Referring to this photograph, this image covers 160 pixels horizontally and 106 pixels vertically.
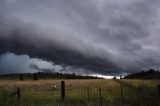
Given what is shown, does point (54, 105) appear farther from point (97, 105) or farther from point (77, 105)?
point (97, 105)

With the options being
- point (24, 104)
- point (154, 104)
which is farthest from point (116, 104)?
point (24, 104)

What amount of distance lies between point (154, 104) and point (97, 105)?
3.24 meters

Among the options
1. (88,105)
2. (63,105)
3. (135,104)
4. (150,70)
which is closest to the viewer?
(88,105)

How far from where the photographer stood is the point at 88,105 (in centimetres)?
1636

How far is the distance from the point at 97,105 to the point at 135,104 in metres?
3.14

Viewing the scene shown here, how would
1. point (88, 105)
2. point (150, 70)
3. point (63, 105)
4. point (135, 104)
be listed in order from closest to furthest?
point (88, 105), point (63, 105), point (135, 104), point (150, 70)

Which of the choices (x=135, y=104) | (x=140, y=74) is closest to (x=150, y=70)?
(x=140, y=74)

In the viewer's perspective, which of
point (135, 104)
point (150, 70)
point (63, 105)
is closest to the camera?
point (63, 105)

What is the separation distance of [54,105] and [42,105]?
3.50 feet

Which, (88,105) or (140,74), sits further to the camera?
(140,74)

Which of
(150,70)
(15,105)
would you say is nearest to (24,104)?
(15,105)

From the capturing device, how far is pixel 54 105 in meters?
17.7

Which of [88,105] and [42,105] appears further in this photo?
[42,105]

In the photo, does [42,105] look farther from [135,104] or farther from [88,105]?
[135,104]
